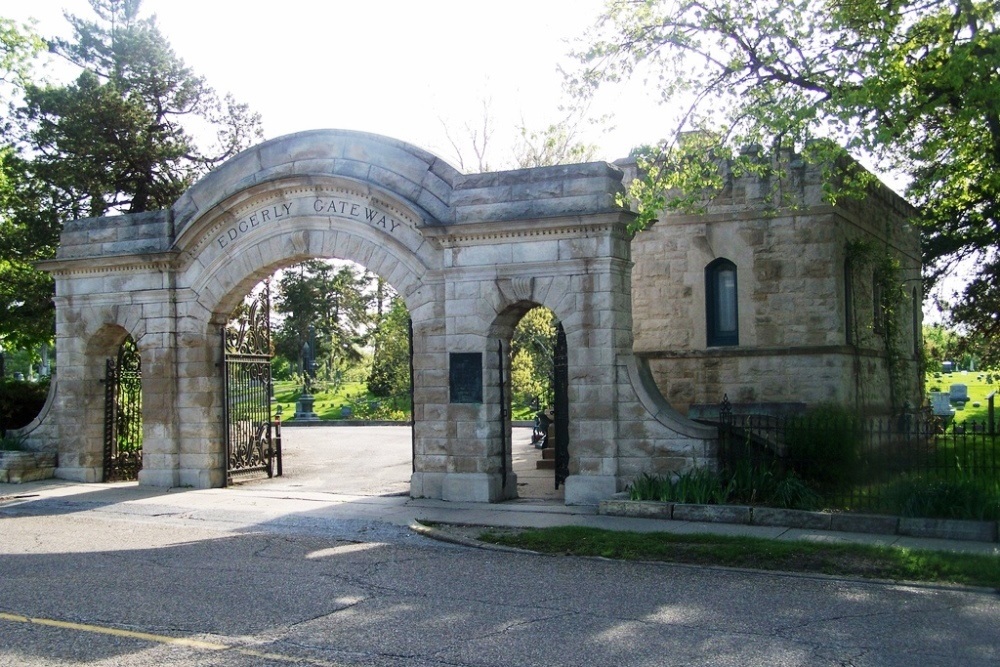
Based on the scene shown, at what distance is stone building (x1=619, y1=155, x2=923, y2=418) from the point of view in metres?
17.5

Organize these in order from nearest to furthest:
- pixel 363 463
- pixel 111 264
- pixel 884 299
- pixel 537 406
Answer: pixel 111 264
pixel 884 299
pixel 363 463
pixel 537 406

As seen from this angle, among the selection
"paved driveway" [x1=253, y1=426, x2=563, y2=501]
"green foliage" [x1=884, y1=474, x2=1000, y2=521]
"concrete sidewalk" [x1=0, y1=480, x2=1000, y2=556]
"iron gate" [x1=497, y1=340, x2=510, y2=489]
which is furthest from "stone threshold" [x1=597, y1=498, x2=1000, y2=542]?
"paved driveway" [x1=253, y1=426, x2=563, y2=501]

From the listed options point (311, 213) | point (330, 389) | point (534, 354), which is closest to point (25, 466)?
point (311, 213)

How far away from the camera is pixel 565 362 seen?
1591 centimetres

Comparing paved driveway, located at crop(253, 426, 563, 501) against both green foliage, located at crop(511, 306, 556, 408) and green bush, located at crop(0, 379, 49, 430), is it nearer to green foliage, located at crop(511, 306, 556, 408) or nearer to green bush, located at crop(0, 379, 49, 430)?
green foliage, located at crop(511, 306, 556, 408)

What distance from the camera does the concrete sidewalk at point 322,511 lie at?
11.6m

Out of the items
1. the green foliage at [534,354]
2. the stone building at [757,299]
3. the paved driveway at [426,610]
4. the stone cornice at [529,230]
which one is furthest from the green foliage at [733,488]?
the green foliage at [534,354]

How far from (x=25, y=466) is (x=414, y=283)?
8.05 meters

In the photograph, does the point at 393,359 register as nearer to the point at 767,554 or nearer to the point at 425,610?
the point at 767,554

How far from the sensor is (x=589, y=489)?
14.0m

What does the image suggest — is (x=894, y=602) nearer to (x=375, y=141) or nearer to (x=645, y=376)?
A: (x=645, y=376)

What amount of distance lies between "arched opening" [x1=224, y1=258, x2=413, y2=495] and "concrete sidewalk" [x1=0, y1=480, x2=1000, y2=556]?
4.83 ft

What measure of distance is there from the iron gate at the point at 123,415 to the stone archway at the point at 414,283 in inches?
15.3

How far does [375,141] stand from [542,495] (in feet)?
19.6
